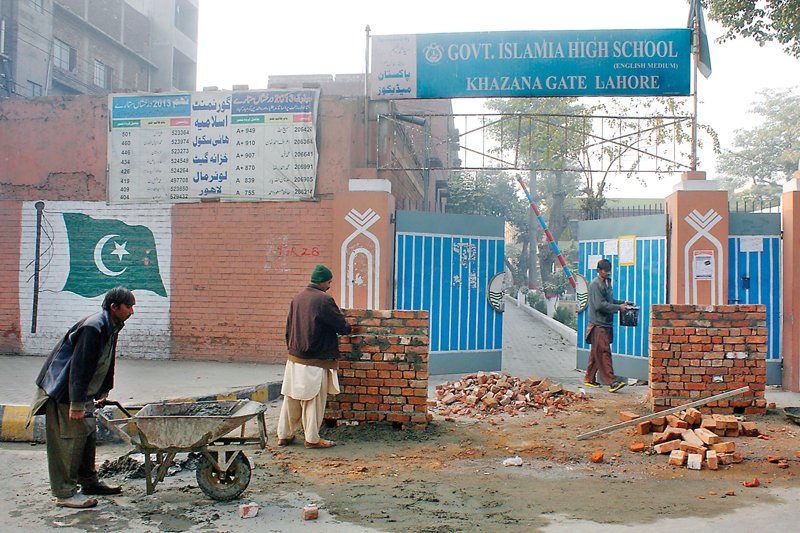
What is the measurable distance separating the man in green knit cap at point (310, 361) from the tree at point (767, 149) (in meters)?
48.6

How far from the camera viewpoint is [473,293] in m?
10.2

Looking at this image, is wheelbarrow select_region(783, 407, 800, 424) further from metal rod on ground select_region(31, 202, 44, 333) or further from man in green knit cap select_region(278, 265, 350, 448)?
metal rod on ground select_region(31, 202, 44, 333)

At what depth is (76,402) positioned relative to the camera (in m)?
4.46

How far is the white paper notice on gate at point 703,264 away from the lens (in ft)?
29.8

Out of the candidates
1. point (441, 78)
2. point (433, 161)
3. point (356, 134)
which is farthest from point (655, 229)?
point (433, 161)

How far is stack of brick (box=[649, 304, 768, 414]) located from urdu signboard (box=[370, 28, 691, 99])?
3.92m

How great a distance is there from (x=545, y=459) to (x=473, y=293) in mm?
4711

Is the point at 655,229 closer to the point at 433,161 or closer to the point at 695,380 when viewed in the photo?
the point at 695,380

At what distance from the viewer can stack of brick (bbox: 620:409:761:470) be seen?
5355mm

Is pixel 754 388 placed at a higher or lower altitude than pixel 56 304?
lower

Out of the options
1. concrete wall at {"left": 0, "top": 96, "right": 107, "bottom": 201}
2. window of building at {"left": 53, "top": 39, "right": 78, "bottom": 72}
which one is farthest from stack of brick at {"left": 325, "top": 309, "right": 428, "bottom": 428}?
window of building at {"left": 53, "top": 39, "right": 78, "bottom": 72}

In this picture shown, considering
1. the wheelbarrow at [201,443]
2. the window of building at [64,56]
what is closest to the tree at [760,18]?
the wheelbarrow at [201,443]

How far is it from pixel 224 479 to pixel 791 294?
25.5 feet

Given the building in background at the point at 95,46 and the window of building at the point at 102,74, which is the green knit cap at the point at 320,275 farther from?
Result: the window of building at the point at 102,74
